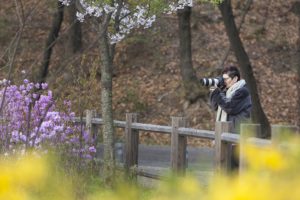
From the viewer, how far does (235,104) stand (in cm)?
989

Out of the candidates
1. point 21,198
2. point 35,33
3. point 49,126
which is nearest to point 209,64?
point 35,33

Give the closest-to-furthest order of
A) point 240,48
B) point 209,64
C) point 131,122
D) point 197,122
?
point 131,122
point 240,48
point 197,122
point 209,64

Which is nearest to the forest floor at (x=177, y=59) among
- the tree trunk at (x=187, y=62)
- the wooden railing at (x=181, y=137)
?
the tree trunk at (x=187, y=62)

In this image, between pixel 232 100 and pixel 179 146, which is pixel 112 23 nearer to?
pixel 179 146

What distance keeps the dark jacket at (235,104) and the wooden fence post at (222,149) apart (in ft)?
1.81

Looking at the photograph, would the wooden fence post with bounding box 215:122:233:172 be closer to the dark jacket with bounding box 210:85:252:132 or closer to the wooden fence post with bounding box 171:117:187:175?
the dark jacket with bounding box 210:85:252:132

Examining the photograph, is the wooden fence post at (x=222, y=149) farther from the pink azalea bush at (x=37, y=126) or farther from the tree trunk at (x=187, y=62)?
the tree trunk at (x=187, y=62)

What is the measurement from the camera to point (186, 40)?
23328 mm

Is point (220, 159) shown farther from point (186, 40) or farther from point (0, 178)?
point (186, 40)

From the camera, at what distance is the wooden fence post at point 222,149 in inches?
363

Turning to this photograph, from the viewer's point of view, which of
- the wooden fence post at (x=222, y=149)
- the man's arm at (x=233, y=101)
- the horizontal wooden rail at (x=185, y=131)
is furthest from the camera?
the man's arm at (x=233, y=101)

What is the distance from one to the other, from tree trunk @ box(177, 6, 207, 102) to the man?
12870mm

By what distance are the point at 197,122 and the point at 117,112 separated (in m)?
2.20

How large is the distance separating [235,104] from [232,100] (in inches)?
3.0
